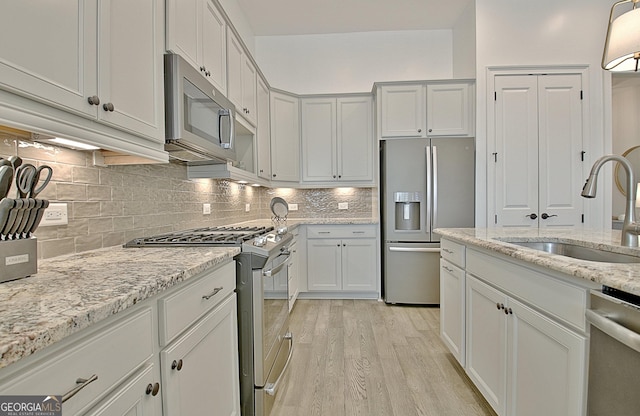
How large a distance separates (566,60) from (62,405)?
454 centimetres

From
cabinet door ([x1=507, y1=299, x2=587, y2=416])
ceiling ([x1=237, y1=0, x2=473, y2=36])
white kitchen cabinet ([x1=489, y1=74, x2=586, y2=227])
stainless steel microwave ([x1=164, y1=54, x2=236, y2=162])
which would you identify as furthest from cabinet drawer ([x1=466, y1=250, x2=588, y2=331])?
ceiling ([x1=237, y1=0, x2=473, y2=36])

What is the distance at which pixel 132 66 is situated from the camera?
1.21 meters

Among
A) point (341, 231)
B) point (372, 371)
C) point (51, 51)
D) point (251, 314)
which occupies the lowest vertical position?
point (372, 371)

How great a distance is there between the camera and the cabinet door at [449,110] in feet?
11.2

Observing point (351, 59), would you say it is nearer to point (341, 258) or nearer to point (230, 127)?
point (341, 258)

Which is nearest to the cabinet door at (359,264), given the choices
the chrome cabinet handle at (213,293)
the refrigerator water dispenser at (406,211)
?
the refrigerator water dispenser at (406,211)

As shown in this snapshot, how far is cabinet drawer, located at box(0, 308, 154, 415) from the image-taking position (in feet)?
1.69

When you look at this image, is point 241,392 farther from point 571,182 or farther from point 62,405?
point 571,182

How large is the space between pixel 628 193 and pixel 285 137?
122 inches

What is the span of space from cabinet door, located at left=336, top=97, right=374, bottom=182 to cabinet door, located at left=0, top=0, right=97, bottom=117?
119 inches

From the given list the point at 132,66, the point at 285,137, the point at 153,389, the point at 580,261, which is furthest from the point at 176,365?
the point at 285,137

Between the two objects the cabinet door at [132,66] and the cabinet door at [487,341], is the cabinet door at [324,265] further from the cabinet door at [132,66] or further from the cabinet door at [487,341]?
the cabinet door at [132,66]

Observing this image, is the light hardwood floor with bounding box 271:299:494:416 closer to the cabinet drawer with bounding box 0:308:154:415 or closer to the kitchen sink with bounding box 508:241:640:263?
the kitchen sink with bounding box 508:241:640:263

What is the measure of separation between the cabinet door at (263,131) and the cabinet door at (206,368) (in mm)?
2037
